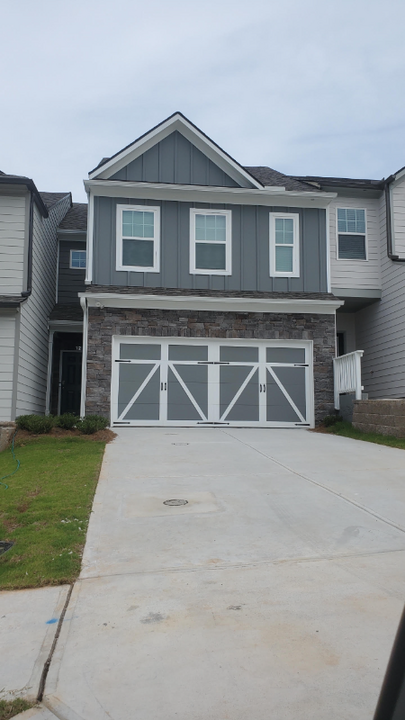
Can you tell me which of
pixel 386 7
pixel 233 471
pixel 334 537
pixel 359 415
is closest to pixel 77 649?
pixel 334 537

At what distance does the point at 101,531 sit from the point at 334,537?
2042 millimetres

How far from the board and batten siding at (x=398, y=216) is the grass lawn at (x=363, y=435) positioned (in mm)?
5244

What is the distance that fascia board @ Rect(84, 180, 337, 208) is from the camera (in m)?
12.9

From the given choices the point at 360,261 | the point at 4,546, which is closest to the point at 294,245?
the point at 360,261

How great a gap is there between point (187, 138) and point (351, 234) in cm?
514

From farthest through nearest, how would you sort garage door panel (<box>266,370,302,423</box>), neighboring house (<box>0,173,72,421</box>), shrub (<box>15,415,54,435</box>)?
garage door panel (<box>266,370,302,423</box>)
neighboring house (<box>0,173,72,421</box>)
shrub (<box>15,415,54,435</box>)

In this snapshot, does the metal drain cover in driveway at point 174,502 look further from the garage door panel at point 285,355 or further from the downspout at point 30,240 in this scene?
the garage door panel at point 285,355

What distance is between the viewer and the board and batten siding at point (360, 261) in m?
14.9

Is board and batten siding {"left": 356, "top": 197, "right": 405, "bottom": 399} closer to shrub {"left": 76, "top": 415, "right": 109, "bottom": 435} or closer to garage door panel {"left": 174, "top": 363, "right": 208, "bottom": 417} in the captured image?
garage door panel {"left": 174, "top": 363, "right": 208, "bottom": 417}

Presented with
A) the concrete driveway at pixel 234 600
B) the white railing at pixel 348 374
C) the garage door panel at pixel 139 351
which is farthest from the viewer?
the garage door panel at pixel 139 351

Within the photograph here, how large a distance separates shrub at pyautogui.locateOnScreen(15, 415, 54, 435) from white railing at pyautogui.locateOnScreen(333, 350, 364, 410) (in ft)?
21.2

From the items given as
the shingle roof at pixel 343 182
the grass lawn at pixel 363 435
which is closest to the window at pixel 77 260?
the shingle roof at pixel 343 182

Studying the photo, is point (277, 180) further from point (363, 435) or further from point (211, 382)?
point (363, 435)

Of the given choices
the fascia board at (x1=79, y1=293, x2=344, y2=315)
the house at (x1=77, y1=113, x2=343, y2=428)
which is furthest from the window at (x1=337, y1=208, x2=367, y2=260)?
the fascia board at (x1=79, y1=293, x2=344, y2=315)
